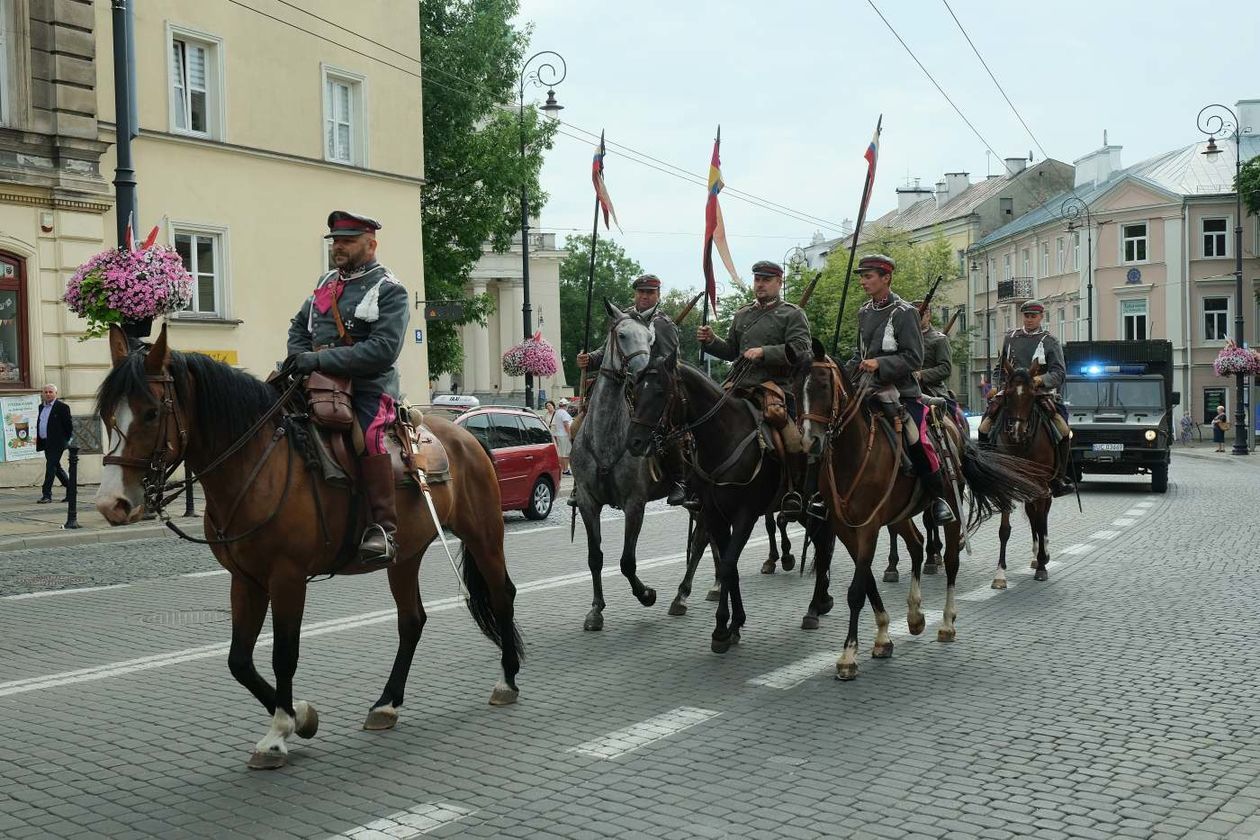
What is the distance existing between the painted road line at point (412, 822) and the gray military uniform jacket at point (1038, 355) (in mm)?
9553

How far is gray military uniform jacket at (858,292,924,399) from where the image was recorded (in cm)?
827

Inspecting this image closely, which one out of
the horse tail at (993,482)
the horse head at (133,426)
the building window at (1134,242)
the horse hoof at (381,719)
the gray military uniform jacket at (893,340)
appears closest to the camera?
the horse head at (133,426)

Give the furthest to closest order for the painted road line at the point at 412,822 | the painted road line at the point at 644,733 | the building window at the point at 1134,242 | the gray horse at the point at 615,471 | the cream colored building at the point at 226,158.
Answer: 1. the building window at the point at 1134,242
2. the cream colored building at the point at 226,158
3. the gray horse at the point at 615,471
4. the painted road line at the point at 644,733
5. the painted road line at the point at 412,822

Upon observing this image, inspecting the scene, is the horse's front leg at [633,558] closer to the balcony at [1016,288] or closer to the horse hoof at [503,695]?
the horse hoof at [503,695]

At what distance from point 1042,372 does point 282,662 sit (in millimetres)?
9701

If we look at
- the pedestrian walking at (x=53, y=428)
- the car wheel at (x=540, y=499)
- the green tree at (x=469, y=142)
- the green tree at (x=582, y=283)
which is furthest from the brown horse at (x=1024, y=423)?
the green tree at (x=582, y=283)

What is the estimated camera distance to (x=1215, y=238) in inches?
2372

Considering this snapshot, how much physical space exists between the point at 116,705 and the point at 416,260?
77.6 ft

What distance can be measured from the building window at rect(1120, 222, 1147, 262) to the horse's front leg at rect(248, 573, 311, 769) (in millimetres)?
63370

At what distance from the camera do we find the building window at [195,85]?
77.5 ft

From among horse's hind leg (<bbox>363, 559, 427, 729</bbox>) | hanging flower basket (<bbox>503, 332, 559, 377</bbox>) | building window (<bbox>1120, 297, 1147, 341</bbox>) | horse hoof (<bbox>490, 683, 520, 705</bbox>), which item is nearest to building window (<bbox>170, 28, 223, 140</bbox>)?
hanging flower basket (<bbox>503, 332, 559, 377</bbox>)

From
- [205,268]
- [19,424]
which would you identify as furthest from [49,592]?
[205,268]

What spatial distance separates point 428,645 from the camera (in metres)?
8.47

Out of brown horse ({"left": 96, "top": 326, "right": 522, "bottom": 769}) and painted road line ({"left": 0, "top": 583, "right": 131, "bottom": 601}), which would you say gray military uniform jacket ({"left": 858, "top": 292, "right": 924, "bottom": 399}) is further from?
painted road line ({"left": 0, "top": 583, "right": 131, "bottom": 601})
